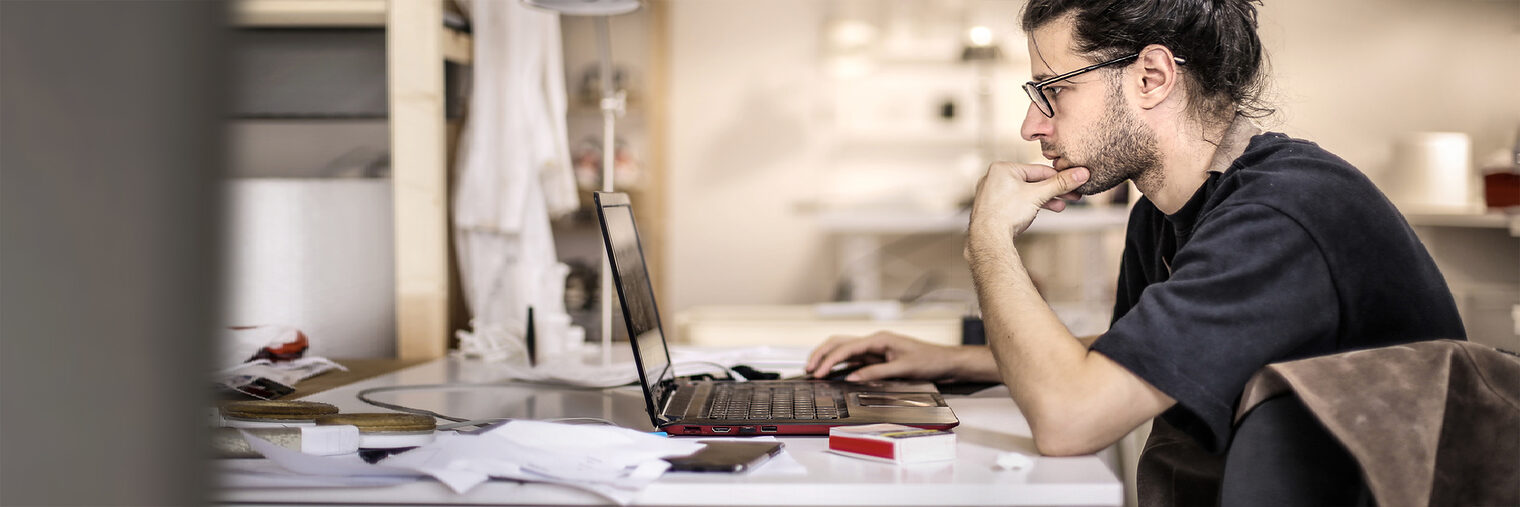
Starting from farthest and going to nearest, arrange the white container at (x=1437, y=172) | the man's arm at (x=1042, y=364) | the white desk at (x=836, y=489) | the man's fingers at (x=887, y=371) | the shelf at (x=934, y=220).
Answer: the shelf at (x=934, y=220) < the white container at (x=1437, y=172) < the man's fingers at (x=887, y=371) < the man's arm at (x=1042, y=364) < the white desk at (x=836, y=489)

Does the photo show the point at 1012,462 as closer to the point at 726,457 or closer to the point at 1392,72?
the point at 726,457

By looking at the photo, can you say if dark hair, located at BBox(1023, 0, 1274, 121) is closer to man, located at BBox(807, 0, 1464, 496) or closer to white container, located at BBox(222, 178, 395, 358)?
man, located at BBox(807, 0, 1464, 496)

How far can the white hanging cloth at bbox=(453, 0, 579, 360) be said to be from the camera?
2242 mm

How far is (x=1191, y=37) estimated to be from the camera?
1190 millimetres

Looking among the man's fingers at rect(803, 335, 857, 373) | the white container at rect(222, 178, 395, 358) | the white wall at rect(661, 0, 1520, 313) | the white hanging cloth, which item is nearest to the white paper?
the man's fingers at rect(803, 335, 857, 373)

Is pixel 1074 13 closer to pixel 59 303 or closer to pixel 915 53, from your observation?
pixel 59 303

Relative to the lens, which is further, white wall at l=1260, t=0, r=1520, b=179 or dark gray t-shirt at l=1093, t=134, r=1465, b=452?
white wall at l=1260, t=0, r=1520, b=179

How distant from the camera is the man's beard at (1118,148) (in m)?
1.19

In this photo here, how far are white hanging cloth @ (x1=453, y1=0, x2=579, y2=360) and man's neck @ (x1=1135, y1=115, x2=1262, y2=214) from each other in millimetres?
1216

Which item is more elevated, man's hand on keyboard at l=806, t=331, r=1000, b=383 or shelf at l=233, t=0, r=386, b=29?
shelf at l=233, t=0, r=386, b=29

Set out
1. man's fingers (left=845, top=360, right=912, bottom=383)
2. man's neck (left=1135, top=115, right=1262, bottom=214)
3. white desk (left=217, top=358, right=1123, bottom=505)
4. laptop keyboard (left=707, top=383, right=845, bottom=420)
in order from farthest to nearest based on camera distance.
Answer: man's fingers (left=845, top=360, right=912, bottom=383) < man's neck (left=1135, top=115, right=1262, bottom=214) < laptop keyboard (left=707, top=383, right=845, bottom=420) < white desk (left=217, top=358, right=1123, bottom=505)

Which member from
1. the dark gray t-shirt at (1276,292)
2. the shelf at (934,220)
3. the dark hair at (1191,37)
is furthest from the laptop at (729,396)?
the shelf at (934,220)

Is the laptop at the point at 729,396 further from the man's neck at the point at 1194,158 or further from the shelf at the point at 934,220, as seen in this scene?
the shelf at the point at 934,220

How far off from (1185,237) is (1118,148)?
126 mm
